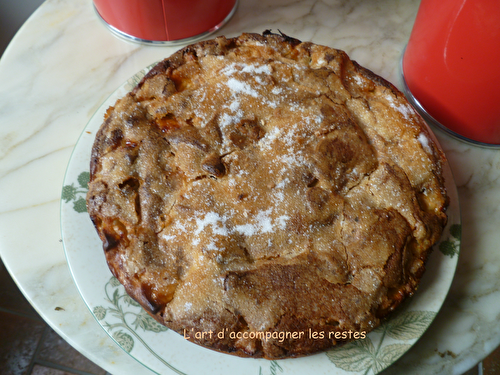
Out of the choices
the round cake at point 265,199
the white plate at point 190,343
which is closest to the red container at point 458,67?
the round cake at point 265,199

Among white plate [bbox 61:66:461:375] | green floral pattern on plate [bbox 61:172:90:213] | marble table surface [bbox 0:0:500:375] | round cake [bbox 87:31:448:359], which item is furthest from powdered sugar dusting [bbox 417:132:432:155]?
green floral pattern on plate [bbox 61:172:90:213]

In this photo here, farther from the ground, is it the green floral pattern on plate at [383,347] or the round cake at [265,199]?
the round cake at [265,199]

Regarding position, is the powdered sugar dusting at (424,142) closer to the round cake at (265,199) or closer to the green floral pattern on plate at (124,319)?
the round cake at (265,199)

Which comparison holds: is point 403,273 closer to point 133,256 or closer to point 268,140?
point 268,140

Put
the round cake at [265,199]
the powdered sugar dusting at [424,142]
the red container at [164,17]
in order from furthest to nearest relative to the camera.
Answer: the red container at [164,17]
the powdered sugar dusting at [424,142]
the round cake at [265,199]

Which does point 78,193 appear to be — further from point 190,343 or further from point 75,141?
point 190,343

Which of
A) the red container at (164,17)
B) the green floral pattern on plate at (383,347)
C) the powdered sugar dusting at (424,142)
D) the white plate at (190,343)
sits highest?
the red container at (164,17)

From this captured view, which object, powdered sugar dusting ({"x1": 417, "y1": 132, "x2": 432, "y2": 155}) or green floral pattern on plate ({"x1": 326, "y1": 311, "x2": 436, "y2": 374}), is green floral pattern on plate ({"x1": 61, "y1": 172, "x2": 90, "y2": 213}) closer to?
green floral pattern on plate ({"x1": 326, "y1": 311, "x2": 436, "y2": 374})
